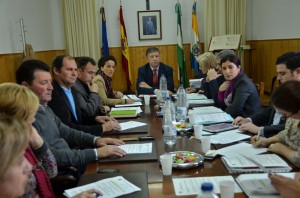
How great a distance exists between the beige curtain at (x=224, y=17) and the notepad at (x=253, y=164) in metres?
5.29

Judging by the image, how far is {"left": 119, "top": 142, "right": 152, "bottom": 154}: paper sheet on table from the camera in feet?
6.22

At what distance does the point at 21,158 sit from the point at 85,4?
5.99 meters

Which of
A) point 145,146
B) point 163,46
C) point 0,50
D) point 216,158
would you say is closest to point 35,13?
point 0,50

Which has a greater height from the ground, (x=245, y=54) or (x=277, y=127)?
(x=245, y=54)

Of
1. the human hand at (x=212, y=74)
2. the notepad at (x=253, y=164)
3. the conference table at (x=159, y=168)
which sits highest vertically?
the human hand at (x=212, y=74)

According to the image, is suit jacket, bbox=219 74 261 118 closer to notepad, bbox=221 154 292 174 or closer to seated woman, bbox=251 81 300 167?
seated woman, bbox=251 81 300 167

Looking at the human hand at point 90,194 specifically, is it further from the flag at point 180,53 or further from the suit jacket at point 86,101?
the flag at point 180,53

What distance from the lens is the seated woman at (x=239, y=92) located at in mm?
2943

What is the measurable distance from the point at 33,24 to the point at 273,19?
4425mm

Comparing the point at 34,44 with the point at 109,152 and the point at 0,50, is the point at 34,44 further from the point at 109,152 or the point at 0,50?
the point at 109,152

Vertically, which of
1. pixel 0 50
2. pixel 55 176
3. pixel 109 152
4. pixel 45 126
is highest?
pixel 0 50

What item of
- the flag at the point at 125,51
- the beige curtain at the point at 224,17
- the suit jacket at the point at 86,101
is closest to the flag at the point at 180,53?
the beige curtain at the point at 224,17

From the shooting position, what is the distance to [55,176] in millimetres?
1812

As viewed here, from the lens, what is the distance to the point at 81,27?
21.7ft
